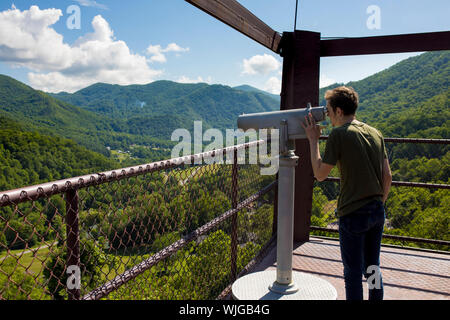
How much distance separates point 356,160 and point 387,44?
228cm

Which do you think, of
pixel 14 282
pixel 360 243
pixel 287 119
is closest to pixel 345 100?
→ pixel 287 119

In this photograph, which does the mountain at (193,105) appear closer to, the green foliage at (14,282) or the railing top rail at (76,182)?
the railing top rail at (76,182)

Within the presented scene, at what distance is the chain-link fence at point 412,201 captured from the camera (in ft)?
22.7

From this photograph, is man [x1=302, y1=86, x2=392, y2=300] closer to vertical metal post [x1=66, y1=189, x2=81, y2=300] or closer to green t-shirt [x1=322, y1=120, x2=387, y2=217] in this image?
green t-shirt [x1=322, y1=120, x2=387, y2=217]

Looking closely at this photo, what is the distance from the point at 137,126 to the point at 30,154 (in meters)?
96.7

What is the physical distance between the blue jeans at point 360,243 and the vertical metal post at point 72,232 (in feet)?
4.67

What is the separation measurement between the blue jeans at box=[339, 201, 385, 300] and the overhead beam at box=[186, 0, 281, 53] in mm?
1453

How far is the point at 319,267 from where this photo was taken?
141 inches

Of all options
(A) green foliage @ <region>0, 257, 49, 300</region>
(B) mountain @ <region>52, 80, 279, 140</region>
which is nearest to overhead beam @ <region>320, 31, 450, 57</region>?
(A) green foliage @ <region>0, 257, 49, 300</region>

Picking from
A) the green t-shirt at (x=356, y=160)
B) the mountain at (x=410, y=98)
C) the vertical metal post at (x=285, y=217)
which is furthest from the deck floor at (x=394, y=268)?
the mountain at (x=410, y=98)

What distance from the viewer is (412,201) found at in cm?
1864

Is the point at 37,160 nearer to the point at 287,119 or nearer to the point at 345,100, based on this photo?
the point at 287,119

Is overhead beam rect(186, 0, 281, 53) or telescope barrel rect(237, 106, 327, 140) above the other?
overhead beam rect(186, 0, 281, 53)

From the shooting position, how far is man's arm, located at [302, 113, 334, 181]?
2.07 m
